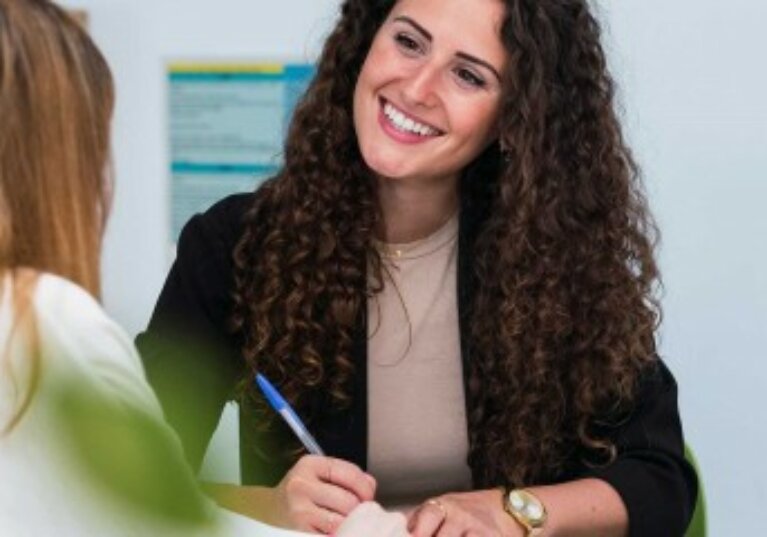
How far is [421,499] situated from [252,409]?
0.16 meters

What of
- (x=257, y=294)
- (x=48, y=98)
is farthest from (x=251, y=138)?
(x=48, y=98)

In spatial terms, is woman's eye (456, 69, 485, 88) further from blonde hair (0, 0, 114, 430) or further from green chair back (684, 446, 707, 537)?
blonde hair (0, 0, 114, 430)

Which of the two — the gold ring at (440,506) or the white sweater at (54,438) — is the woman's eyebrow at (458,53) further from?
the white sweater at (54,438)

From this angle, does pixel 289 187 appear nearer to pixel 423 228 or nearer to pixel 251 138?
pixel 423 228

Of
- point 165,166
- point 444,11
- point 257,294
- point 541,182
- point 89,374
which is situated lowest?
point 165,166

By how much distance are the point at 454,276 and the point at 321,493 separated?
1.17 feet

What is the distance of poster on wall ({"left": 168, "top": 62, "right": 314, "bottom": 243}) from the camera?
157 centimetres

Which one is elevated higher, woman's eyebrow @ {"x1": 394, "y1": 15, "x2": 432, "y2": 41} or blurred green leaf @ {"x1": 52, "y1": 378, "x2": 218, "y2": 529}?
blurred green leaf @ {"x1": 52, "y1": 378, "x2": 218, "y2": 529}

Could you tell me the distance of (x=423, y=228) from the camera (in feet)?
3.29

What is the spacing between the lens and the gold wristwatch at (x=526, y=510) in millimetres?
822

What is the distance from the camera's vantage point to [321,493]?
27.5 inches

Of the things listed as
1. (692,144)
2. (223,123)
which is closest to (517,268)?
(692,144)

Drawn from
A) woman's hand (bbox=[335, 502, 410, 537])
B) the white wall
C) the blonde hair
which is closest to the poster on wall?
the white wall

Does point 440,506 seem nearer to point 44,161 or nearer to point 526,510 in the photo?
point 526,510
